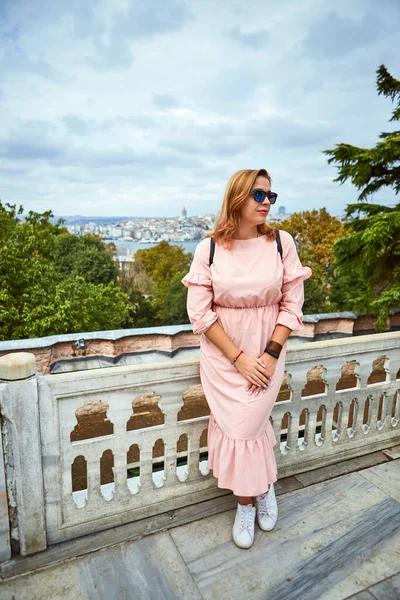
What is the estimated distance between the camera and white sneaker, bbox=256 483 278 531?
2.00m

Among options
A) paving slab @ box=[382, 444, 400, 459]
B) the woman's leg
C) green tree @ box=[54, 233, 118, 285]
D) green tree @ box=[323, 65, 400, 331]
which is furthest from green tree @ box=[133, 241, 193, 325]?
the woman's leg

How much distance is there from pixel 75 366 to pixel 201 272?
6040 mm

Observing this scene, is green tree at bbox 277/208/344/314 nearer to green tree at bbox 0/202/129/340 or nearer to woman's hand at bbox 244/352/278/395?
green tree at bbox 0/202/129/340

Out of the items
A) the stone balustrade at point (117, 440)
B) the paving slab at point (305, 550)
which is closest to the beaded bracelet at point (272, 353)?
the stone balustrade at point (117, 440)

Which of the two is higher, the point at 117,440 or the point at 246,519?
the point at 117,440

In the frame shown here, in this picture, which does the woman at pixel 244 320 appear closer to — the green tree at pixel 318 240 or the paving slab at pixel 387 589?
the paving slab at pixel 387 589

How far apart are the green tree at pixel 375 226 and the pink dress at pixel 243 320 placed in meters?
5.59

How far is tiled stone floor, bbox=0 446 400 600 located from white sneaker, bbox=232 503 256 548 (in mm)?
41

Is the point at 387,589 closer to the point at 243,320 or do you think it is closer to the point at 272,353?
the point at 272,353

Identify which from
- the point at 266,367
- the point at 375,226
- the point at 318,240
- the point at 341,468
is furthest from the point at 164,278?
the point at 266,367

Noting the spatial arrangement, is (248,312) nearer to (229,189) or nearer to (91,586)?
(229,189)

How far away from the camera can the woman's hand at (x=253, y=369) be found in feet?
5.87

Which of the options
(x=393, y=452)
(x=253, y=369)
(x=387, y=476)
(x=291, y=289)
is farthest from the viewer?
(x=393, y=452)

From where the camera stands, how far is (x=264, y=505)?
2033mm
